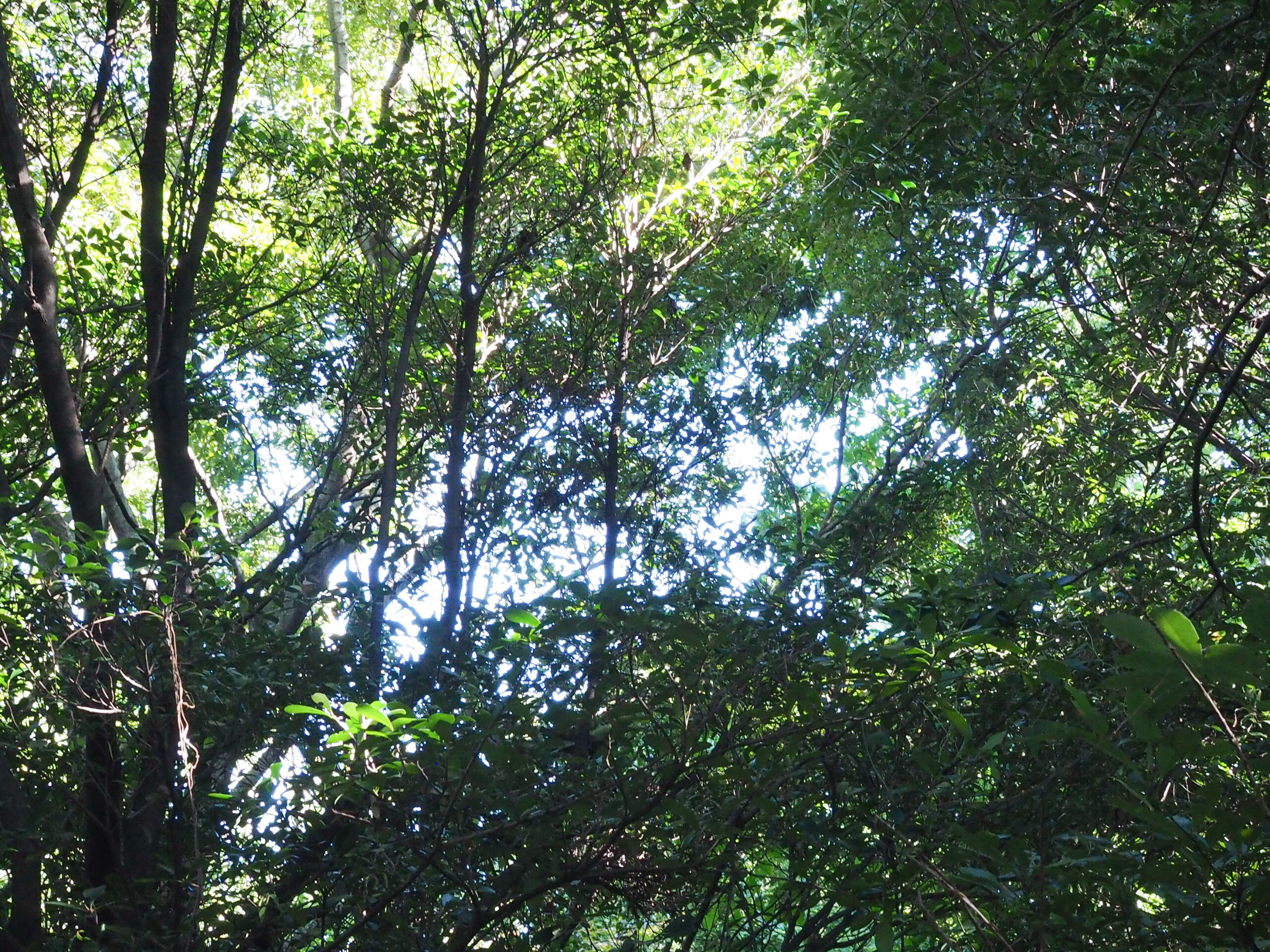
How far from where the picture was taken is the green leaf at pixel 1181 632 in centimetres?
111

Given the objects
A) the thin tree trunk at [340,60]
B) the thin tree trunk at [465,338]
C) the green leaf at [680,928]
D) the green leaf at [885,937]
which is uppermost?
the thin tree trunk at [340,60]

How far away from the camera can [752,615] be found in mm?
2416

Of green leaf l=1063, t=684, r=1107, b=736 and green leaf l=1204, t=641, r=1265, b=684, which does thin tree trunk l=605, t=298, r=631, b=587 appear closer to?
green leaf l=1063, t=684, r=1107, b=736

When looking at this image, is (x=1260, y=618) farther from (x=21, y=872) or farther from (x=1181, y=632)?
(x=21, y=872)

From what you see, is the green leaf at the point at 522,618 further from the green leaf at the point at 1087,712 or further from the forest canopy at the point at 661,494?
the green leaf at the point at 1087,712

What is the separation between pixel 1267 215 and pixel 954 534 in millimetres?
3382

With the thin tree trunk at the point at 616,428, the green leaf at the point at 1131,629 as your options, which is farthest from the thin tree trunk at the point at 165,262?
the green leaf at the point at 1131,629

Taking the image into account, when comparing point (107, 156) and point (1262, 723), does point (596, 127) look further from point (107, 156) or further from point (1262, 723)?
point (107, 156)

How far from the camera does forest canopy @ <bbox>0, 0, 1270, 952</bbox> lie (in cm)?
204

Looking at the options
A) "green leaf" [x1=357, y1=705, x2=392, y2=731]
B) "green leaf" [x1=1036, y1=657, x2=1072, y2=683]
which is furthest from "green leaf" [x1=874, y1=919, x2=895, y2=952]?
"green leaf" [x1=357, y1=705, x2=392, y2=731]

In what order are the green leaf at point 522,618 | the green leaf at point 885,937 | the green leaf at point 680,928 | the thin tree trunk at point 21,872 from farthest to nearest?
1. the thin tree trunk at point 21,872
2. the green leaf at point 680,928
3. the green leaf at point 885,937
4. the green leaf at point 522,618

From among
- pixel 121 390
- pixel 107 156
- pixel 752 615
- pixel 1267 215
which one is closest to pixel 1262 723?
pixel 752 615

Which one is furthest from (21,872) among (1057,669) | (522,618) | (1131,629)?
(1131,629)

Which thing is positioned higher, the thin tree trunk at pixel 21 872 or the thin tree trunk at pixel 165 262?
the thin tree trunk at pixel 165 262
